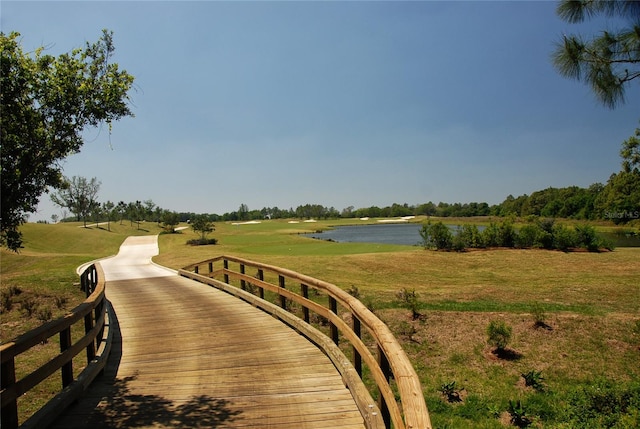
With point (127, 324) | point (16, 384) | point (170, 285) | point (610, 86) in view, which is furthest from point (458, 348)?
point (170, 285)

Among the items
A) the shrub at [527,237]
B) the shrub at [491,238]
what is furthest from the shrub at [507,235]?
the shrub at [527,237]

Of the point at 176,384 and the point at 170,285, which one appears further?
the point at 170,285

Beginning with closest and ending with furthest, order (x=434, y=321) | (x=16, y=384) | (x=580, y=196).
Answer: (x=16, y=384) → (x=434, y=321) → (x=580, y=196)

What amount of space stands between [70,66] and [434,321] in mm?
10373

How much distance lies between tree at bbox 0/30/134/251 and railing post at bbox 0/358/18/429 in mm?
2898

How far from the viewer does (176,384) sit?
5184 mm

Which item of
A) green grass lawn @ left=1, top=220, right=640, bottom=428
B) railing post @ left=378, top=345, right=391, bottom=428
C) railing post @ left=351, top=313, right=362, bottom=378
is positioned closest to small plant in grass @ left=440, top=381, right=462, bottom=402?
green grass lawn @ left=1, top=220, right=640, bottom=428

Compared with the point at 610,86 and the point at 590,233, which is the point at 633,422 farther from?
the point at 590,233

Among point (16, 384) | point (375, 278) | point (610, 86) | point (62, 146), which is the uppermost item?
point (610, 86)

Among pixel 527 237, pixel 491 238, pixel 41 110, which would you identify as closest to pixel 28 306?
pixel 41 110

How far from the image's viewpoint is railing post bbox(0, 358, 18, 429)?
354 centimetres

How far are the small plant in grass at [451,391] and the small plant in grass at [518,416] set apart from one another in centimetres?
96

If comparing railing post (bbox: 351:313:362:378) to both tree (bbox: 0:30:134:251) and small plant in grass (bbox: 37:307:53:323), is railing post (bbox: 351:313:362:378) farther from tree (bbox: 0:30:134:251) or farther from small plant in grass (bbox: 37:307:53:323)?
small plant in grass (bbox: 37:307:53:323)

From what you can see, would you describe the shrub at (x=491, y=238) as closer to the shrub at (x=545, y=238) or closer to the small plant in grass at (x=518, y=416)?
the shrub at (x=545, y=238)
